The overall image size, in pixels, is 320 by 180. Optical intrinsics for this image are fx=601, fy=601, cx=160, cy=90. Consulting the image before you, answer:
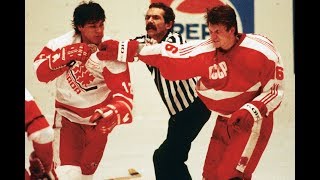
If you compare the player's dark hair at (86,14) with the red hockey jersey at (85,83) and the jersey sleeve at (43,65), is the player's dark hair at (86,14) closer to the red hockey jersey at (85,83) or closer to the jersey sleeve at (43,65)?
the red hockey jersey at (85,83)

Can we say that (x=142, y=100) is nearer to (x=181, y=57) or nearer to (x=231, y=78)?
(x=181, y=57)

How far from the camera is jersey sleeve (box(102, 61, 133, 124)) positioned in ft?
8.54

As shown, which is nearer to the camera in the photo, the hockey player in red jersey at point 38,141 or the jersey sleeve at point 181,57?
the hockey player in red jersey at point 38,141

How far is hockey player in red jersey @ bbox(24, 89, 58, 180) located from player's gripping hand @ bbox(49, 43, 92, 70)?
0.18m

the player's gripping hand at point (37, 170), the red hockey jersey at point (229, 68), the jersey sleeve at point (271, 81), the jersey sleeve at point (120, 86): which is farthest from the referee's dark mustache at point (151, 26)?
the player's gripping hand at point (37, 170)

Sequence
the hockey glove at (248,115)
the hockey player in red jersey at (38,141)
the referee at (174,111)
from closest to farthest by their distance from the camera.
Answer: the hockey player in red jersey at (38,141) → the hockey glove at (248,115) → the referee at (174,111)

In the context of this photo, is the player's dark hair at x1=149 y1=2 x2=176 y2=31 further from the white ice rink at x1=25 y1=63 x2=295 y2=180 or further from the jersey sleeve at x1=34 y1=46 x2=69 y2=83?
the jersey sleeve at x1=34 y1=46 x2=69 y2=83

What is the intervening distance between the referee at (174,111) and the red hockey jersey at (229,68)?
5 centimetres

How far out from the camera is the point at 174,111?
274 cm

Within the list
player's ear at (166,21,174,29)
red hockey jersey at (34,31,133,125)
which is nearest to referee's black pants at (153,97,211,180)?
red hockey jersey at (34,31,133,125)

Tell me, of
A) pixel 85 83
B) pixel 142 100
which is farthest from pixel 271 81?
pixel 85 83

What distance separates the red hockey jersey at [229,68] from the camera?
2566 millimetres
